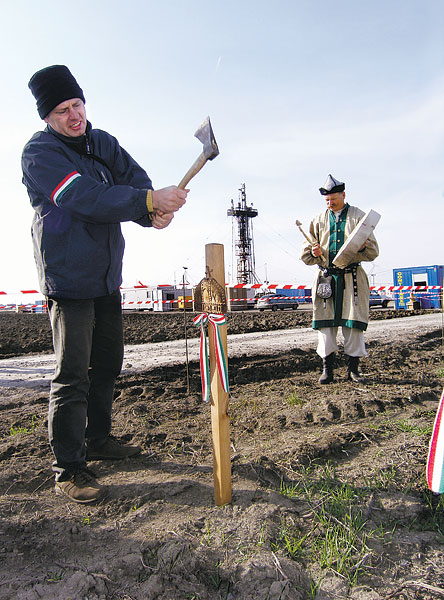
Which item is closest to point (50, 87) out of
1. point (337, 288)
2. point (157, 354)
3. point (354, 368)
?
point (337, 288)

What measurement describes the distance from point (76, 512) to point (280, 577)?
1.04m

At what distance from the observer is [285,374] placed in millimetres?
5125

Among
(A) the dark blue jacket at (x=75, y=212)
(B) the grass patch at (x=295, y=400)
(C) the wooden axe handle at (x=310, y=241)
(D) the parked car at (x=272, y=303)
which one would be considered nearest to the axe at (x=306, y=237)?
(C) the wooden axe handle at (x=310, y=241)

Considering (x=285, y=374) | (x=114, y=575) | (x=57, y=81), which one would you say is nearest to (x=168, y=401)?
(x=285, y=374)

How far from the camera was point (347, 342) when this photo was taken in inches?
178

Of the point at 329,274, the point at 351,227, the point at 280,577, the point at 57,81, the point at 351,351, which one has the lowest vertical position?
the point at 280,577

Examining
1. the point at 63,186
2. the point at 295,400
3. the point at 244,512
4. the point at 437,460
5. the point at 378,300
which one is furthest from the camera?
the point at 378,300

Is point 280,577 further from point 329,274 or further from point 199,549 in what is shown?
point 329,274

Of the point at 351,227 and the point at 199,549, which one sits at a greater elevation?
the point at 351,227

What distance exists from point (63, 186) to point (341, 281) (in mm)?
3110

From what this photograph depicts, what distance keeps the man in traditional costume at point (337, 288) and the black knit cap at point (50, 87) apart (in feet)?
9.23

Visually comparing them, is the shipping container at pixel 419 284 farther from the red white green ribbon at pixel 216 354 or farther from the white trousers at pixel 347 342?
the red white green ribbon at pixel 216 354

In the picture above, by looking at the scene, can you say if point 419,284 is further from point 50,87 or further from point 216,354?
point 50,87

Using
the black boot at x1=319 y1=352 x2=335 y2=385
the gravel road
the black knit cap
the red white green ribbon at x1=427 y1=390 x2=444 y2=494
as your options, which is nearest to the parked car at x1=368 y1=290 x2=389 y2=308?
the gravel road
